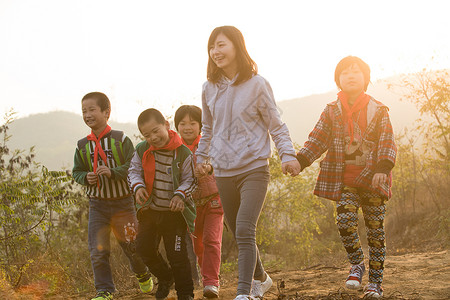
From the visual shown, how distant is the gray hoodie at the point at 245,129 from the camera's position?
3467 millimetres

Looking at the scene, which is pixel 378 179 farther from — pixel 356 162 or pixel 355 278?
pixel 355 278

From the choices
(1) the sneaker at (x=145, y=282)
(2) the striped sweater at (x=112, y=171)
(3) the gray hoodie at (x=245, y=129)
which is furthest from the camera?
(1) the sneaker at (x=145, y=282)

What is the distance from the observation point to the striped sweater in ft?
14.3

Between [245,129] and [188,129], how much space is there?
150 cm

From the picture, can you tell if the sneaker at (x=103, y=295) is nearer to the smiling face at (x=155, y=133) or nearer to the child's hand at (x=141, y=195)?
the child's hand at (x=141, y=195)

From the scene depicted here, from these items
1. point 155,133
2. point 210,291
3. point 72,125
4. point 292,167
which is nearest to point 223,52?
point 155,133

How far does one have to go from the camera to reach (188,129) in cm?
495

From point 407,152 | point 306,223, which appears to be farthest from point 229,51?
point 407,152

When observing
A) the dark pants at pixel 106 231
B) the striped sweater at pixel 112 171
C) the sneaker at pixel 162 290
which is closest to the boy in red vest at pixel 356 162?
the sneaker at pixel 162 290

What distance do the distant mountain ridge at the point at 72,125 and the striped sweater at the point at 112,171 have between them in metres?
54.0

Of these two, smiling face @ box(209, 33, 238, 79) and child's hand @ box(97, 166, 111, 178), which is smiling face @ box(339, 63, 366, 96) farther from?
child's hand @ box(97, 166, 111, 178)

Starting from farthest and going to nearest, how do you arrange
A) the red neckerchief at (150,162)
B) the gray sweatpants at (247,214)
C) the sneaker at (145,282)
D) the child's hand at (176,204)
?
the sneaker at (145,282)
the red neckerchief at (150,162)
the child's hand at (176,204)
the gray sweatpants at (247,214)

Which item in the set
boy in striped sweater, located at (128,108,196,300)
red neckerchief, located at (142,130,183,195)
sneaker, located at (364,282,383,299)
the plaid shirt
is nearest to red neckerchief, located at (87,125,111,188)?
boy in striped sweater, located at (128,108,196,300)

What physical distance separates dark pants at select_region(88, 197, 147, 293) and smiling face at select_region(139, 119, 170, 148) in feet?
2.84
